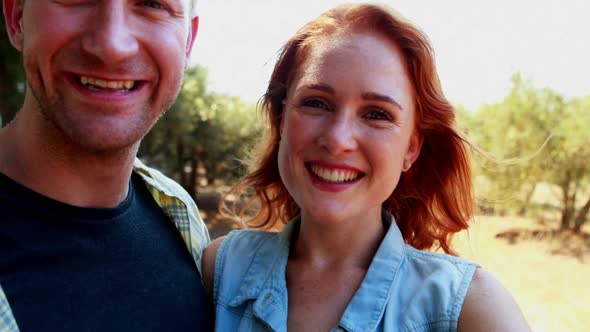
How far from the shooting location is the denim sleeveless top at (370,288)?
1.63 metres

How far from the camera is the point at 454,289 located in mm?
1619

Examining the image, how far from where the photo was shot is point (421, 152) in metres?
2.17

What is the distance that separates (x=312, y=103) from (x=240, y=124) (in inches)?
420

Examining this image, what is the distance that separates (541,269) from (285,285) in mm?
8149

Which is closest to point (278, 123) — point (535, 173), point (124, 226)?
point (124, 226)

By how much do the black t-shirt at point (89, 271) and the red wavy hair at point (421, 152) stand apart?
67cm

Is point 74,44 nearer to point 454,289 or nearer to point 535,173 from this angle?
point 454,289

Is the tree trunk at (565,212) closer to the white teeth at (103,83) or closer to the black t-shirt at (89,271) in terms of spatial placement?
the black t-shirt at (89,271)

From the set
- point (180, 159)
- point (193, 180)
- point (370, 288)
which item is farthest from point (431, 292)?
point (193, 180)

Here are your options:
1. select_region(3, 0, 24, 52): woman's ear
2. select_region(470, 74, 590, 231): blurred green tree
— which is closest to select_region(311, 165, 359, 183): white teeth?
select_region(3, 0, 24, 52): woman's ear

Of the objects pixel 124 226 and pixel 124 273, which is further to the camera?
pixel 124 226

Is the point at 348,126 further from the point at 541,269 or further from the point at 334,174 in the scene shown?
the point at 541,269

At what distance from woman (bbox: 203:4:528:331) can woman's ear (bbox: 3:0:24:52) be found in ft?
3.08

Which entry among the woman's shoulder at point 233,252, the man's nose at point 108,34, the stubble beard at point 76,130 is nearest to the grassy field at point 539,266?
the woman's shoulder at point 233,252
